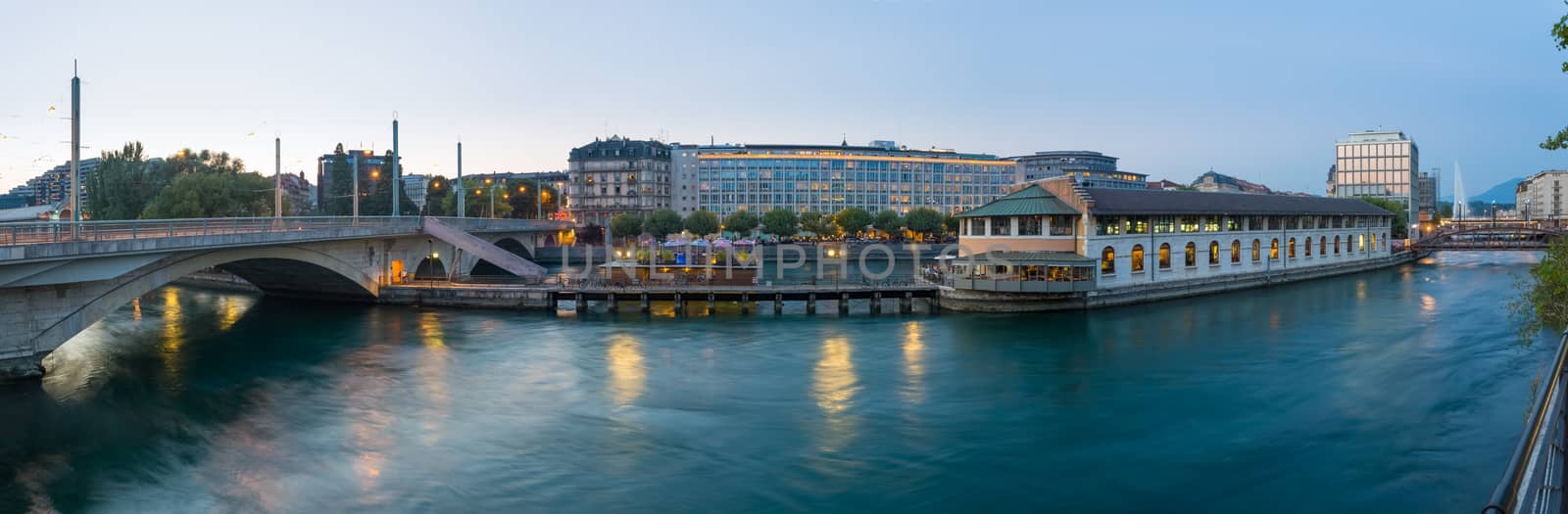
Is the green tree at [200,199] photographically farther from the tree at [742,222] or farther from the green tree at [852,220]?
the green tree at [852,220]

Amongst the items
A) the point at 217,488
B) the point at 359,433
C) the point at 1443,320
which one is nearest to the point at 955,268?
the point at 1443,320

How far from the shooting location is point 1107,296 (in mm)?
45000

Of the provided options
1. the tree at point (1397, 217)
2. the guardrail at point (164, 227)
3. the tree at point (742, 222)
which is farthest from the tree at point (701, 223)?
the tree at point (1397, 217)

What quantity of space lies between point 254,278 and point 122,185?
34.1 meters

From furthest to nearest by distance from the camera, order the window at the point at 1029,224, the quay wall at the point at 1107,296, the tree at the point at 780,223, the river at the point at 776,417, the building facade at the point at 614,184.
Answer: the building facade at the point at 614,184, the tree at the point at 780,223, the window at the point at 1029,224, the quay wall at the point at 1107,296, the river at the point at 776,417

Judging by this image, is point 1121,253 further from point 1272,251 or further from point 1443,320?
point 1272,251

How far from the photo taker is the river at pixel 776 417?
56.7 ft

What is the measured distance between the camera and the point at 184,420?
22891mm

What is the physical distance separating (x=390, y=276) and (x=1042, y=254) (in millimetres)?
36000

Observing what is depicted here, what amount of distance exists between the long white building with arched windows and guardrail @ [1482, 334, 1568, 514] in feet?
124

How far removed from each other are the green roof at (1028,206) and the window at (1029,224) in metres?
0.37

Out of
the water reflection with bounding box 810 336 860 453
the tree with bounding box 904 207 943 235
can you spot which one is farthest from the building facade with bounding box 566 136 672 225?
the water reflection with bounding box 810 336 860 453

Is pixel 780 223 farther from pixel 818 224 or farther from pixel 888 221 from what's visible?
pixel 888 221

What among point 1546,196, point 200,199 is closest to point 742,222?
point 200,199
